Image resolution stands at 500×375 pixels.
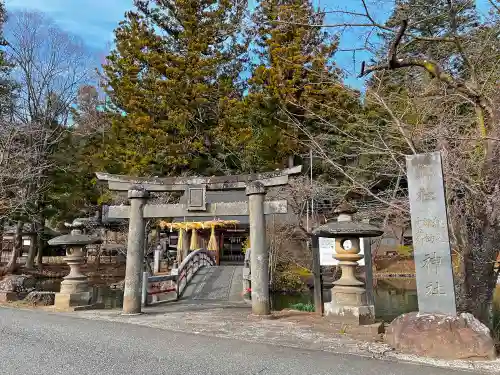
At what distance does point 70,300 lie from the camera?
9812mm

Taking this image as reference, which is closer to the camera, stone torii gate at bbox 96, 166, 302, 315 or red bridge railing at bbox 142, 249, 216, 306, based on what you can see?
stone torii gate at bbox 96, 166, 302, 315

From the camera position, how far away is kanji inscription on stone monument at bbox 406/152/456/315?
5.70m

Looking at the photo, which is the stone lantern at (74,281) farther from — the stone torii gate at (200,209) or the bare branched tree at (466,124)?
the bare branched tree at (466,124)

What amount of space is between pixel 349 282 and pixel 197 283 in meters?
8.62

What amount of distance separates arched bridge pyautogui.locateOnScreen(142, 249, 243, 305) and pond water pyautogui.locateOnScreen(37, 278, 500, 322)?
1803 millimetres

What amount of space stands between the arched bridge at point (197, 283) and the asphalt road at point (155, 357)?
444 cm

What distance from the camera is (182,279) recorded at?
1423cm

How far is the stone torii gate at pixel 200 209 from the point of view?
8.49m

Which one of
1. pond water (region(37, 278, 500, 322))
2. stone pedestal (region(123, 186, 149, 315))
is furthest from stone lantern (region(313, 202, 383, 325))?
pond water (region(37, 278, 500, 322))

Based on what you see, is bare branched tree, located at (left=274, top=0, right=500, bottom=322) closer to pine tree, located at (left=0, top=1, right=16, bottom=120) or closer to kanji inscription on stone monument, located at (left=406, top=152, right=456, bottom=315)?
kanji inscription on stone monument, located at (left=406, top=152, right=456, bottom=315)

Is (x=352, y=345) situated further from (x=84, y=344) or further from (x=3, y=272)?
(x=3, y=272)

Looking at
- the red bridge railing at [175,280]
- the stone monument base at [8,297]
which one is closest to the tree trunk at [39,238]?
the red bridge railing at [175,280]

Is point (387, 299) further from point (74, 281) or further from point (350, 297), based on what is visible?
point (74, 281)

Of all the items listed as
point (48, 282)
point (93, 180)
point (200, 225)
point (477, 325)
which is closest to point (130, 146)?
point (93, 180)
